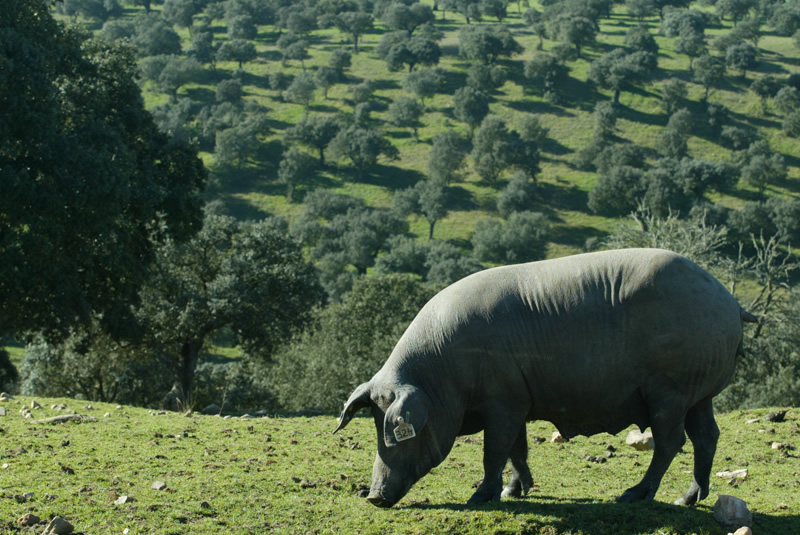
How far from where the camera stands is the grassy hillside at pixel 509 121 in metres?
107

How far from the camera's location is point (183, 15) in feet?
568

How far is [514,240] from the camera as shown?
9500 cm

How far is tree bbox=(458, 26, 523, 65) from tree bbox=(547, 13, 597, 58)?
7849 millimetres

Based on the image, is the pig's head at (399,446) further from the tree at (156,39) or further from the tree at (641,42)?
the tree at (156,39)

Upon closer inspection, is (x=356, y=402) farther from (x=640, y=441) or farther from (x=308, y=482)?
(x=640, y=441)

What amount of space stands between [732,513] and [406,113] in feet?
398

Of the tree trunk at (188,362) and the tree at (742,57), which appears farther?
the tree at (742,57)

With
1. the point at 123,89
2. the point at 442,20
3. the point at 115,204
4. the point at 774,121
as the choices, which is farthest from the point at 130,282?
the point at 442,20

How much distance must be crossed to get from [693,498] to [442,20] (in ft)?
607

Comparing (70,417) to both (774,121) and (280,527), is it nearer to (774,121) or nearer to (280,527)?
(280,527)

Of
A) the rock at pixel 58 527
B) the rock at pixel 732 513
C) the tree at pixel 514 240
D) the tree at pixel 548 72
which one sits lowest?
the tree at pixel 514 240

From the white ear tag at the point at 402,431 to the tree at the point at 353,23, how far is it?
508ft

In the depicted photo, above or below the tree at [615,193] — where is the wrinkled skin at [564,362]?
above

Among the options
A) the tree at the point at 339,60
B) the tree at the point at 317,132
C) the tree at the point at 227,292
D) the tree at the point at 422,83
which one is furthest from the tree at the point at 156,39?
the tree at the point at 227,292
